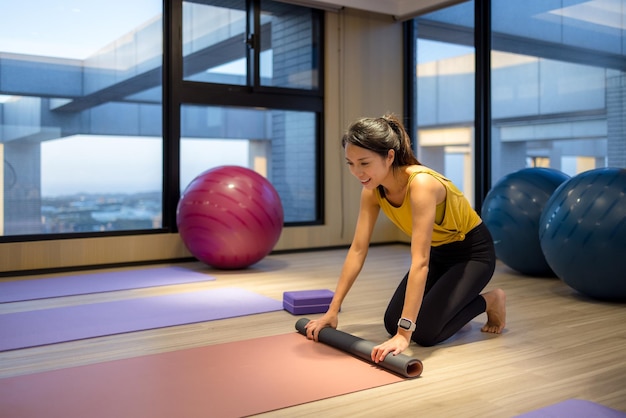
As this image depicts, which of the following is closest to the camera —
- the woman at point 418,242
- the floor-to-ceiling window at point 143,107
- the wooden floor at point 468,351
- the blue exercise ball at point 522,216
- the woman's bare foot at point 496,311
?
the wooden floor at point 468,351

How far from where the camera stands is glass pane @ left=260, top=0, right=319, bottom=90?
5.55 m

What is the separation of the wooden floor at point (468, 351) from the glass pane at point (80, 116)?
1.30m

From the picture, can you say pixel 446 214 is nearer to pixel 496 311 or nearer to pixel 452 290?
pixel 452 290

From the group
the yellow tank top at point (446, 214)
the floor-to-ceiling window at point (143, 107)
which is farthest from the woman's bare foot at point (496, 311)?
the floor-to-ceiling window at point (143, 107)

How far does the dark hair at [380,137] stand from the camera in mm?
2236

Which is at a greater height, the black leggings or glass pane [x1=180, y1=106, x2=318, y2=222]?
glass pane [x1=180, y1=106, x2=318, y2=222]

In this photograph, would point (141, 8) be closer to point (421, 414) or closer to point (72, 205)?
point (72, 205)

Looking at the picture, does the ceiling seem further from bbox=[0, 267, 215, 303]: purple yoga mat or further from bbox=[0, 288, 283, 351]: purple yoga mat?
bbox=[0, 288, 283, 351]: purple yoga mat

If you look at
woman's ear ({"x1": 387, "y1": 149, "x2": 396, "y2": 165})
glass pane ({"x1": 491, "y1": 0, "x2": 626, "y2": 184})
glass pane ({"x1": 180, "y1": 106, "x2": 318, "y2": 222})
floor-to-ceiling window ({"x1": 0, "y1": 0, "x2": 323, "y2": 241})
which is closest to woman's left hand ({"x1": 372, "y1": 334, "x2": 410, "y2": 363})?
woman's ear ({"x1": 387, "y1": 149, "x2": 396, "y2": 165})

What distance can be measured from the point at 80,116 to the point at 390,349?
11.6 feet

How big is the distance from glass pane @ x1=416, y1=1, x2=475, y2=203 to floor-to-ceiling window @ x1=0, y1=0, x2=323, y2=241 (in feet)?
3.58

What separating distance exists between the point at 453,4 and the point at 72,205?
3.65m

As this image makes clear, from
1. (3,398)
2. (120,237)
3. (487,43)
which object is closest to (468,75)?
(487,43)

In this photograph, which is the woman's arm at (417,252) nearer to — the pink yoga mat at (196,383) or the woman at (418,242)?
the woman at (418,242)
